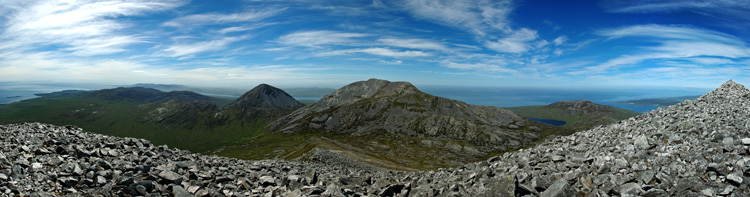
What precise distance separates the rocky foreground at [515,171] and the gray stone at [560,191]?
0.13 ft

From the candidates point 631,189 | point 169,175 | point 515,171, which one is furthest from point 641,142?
point 169,175

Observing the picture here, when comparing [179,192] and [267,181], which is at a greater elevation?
[179,192]

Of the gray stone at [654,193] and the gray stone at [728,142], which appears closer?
the gray stone at [654,193]

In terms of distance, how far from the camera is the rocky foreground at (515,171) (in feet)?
39.8

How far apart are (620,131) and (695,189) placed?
12.7m

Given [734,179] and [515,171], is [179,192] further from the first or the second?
[734,179]

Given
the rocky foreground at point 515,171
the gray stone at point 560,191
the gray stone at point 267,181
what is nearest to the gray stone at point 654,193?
the rocky foreground at point 515,171

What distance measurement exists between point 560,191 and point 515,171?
13.1ft

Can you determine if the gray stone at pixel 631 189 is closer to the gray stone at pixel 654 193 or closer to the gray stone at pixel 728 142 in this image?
the gray stone at pixel 654 193

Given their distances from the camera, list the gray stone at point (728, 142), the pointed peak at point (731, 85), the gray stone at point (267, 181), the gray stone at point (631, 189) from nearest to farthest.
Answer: the gray stone at point (631, 189), the gray stone at point (728, 142), the gray stone at point (267, 181), the pointed peak at point (731, 85)

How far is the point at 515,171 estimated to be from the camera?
53.9 feet

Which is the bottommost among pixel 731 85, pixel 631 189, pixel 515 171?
pixel 515 171

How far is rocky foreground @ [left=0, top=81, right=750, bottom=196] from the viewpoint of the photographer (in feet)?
39.8

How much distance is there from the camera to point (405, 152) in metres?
159
